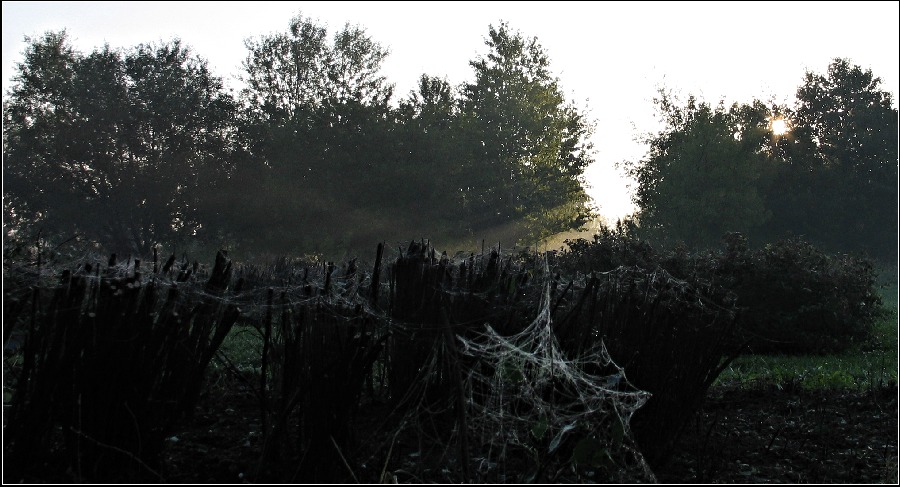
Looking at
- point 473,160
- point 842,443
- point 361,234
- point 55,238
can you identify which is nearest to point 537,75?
point 473,160

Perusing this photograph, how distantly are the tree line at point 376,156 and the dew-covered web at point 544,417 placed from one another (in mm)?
33583

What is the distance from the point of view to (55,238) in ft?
144

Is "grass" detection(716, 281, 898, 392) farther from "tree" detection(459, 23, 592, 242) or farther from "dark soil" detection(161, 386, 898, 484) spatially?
"tree" detection(459, 23, 592, 242)

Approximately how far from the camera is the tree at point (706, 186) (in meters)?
37.2

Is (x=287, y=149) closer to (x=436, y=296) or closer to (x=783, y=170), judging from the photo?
(x=783, y=170)

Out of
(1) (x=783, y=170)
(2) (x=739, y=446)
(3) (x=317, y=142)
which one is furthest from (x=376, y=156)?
(2) (x=739, y=446)

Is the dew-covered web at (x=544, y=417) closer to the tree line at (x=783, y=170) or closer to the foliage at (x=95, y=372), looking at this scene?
the foliage at (x=95, y=372)

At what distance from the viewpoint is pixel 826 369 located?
34.5 ft

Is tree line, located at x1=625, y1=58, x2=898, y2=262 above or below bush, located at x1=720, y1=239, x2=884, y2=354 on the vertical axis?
above

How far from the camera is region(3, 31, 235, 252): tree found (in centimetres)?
4397

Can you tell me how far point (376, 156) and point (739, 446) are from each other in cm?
3483

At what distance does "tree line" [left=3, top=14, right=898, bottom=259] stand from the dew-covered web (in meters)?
33.6

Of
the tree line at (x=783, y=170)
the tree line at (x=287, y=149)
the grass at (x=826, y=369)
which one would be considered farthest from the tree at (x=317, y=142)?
the grass at (x=826, y=369)

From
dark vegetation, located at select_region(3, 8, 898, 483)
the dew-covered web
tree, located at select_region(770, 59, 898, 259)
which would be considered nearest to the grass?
dark vegetation, located at select_region(3, 8, 898, 483)
